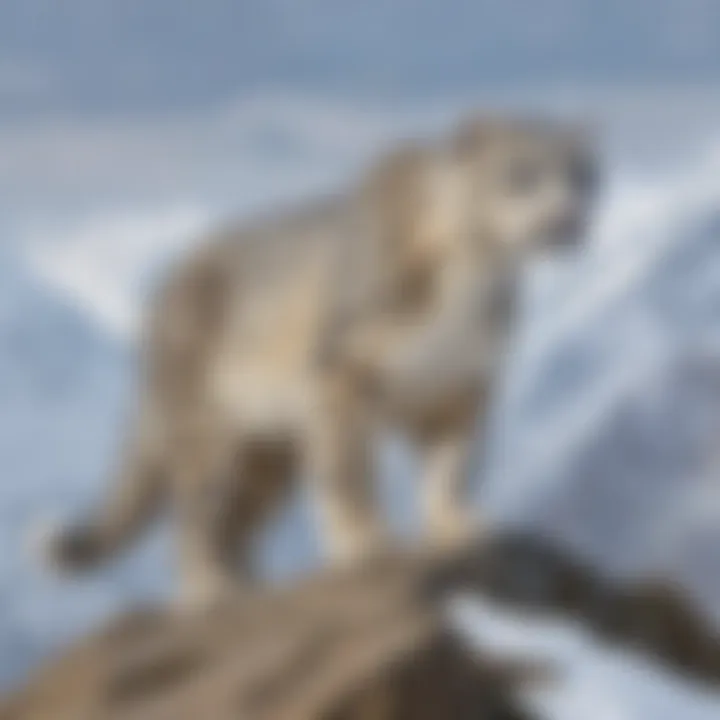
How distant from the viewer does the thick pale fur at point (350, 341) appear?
4.76ft

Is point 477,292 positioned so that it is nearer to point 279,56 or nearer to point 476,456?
point 476,456

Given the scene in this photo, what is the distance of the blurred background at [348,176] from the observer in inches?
68.4

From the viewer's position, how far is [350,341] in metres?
1.45

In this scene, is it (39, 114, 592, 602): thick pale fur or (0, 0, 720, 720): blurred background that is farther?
(0, 0, 720, 720): blurred background

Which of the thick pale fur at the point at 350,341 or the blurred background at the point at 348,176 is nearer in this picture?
the thick pale fur at the point at 350,341

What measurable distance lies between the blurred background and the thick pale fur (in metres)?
0.19

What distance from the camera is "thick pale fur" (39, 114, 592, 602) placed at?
1450 millimetres

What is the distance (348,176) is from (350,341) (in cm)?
37

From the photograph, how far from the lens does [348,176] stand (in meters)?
1.79

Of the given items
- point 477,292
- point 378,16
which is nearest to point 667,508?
point 477,292

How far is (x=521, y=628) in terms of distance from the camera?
1375 mm

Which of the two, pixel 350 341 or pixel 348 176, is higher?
pixel 348 176

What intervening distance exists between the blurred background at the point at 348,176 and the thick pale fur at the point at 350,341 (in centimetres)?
19

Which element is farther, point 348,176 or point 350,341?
point 348,176
